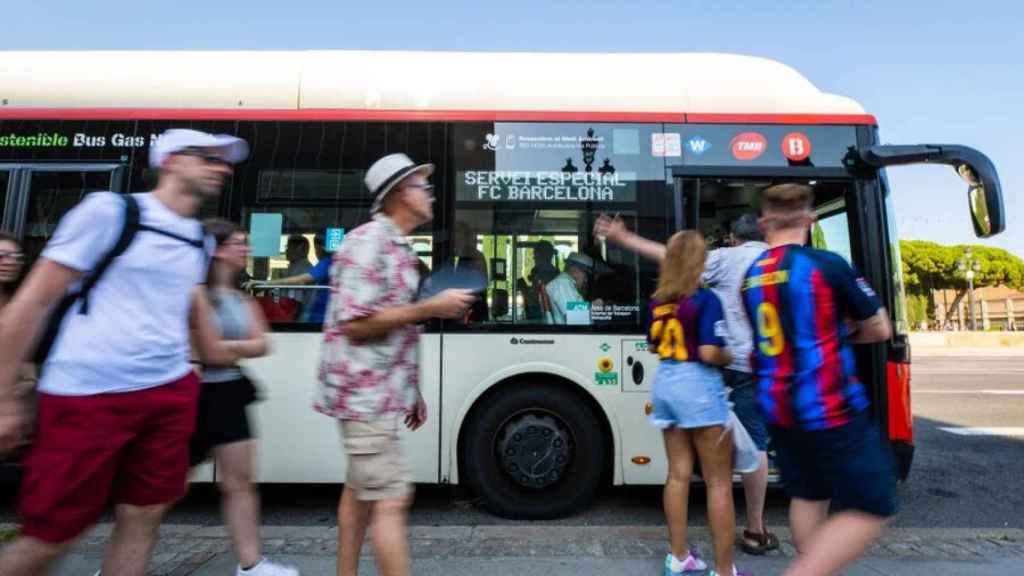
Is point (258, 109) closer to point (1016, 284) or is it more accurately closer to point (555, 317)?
point (555, 317)

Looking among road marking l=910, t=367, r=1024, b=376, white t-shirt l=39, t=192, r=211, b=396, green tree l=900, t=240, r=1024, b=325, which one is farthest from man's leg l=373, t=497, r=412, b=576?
green tree l=900, t=240, r=1024, b=325

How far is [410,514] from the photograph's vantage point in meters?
5.12

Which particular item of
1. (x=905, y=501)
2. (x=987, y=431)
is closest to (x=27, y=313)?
(x=905, y=501)

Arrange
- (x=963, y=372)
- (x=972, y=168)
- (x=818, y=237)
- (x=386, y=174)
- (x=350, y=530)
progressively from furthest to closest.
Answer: (x=963, y=372), (x=818, y=237), (x=972, y=168), (x=350, y=530), (x=386, y=174)

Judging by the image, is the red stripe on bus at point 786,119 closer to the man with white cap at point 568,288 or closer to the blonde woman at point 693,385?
the man with white cap at point 568,288

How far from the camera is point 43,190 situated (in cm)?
481

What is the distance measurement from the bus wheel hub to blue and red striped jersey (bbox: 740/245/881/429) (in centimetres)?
234

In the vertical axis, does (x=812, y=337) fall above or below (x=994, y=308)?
below

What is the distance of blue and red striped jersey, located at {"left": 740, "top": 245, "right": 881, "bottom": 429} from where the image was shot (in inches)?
97.3

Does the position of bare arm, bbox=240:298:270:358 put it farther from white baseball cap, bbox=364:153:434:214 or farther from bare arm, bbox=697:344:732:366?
bare arm, bbox=697:344:732:366

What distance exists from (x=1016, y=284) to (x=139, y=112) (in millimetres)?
71719

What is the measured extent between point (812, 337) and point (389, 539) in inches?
67.0

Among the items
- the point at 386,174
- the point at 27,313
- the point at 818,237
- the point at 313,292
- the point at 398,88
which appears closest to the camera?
the point at 27,313

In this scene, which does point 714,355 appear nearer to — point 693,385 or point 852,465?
point 693,385
